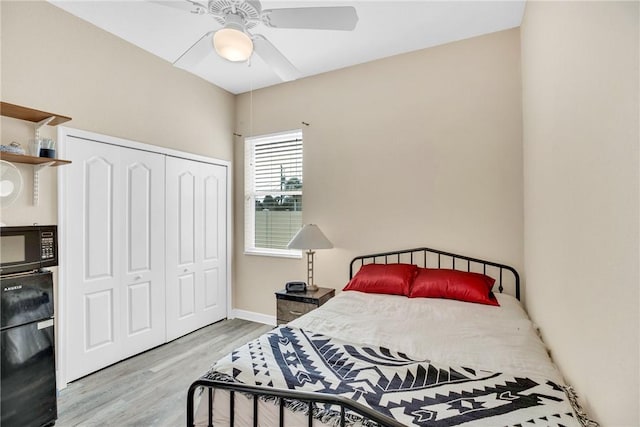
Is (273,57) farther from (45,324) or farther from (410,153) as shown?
(45,324)

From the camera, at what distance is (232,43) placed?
5.36ft

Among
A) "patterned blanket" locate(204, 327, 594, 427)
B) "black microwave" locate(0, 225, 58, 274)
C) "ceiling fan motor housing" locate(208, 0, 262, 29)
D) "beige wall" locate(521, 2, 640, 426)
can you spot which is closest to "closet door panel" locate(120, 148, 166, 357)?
"black microwave" locate(0, 225, 58, 274)

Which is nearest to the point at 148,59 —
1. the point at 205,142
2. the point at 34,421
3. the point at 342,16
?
the point at 205,142

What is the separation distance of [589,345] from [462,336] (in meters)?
0.65

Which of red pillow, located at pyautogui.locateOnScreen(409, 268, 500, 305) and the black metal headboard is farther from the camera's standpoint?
the black metal headboard

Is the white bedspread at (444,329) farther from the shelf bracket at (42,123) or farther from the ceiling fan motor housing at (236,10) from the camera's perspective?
the shelf bracket at (42,123)

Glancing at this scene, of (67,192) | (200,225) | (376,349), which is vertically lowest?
(376,349)

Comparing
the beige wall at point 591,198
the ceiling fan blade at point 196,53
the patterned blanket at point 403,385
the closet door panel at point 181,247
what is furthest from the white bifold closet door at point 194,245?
the beige wall at point 591,198

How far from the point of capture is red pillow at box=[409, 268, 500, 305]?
2344mm

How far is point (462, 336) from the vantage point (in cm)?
173

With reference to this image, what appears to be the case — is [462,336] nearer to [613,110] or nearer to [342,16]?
[613,110]

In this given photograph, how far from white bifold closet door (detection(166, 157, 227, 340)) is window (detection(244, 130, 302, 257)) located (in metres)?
0.37

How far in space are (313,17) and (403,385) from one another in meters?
1.89

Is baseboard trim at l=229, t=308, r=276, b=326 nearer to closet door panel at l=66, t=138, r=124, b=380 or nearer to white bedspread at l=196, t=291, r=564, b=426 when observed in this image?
closet door panel at l=66, t=138, r=124, b=380
